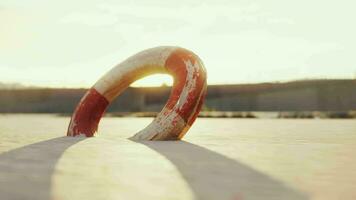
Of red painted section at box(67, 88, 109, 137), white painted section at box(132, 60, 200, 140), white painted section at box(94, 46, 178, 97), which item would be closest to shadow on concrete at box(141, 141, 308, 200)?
white painted section at box(132, 60, 200, 140)

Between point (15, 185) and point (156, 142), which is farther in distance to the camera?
point (156, 142)

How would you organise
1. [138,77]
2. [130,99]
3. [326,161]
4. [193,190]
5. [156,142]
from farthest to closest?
[130,99] < [138,77] < [156,142] < [326,161] < [193,190]

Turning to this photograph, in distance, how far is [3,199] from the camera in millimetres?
3055

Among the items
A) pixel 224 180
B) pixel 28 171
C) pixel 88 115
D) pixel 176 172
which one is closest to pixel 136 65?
pixel 88 115

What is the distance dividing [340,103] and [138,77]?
816 inches

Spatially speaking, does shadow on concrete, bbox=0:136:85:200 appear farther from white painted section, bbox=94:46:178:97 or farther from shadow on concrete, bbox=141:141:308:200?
white painted section, bbox=94:46:178:97

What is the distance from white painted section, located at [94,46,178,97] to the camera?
319 inches

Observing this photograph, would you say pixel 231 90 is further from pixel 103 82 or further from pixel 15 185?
pixel 15 185

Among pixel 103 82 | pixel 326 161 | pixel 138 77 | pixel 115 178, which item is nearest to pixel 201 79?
pixel 138 77

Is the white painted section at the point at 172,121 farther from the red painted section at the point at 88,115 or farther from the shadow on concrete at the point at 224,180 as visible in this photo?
the shadow on concrete at the point at 224,180

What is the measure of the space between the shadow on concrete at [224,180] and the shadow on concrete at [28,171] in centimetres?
98

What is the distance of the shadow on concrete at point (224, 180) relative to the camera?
3.13 metres

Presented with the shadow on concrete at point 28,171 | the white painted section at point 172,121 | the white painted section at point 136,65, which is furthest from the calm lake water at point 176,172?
the white painted section at point 136,65

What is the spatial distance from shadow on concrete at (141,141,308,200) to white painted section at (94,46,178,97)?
2863 mm
